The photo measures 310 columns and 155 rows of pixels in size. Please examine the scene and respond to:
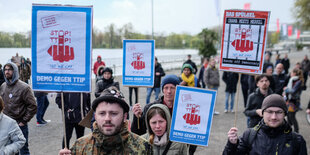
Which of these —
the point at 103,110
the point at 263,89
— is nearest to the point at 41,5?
the point at 103,110

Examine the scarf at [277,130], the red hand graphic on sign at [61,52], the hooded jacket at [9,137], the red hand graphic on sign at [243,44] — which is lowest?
the hooded jacket at [9,137]

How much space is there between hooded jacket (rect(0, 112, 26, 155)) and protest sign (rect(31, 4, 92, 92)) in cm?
106

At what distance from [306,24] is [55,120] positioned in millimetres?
31306

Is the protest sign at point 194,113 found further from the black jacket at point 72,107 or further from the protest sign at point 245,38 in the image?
the black jacket at point 72,107

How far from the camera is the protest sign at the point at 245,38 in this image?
3113 mm

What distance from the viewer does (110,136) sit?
6.03 ft

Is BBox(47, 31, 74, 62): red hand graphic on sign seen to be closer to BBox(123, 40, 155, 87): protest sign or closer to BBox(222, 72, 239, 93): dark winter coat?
BBox(123, 40, 155, 87): protest sign

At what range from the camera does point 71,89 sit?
256cm

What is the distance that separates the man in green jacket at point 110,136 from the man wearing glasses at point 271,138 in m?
1.20

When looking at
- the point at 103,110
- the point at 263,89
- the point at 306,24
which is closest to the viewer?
the point at 103,110

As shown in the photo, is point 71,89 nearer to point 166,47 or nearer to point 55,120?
point 55,120

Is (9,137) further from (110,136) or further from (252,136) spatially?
(252,136)

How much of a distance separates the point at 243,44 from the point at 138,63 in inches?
79.5

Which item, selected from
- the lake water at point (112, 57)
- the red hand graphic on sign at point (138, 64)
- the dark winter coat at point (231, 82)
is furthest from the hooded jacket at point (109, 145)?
the dark winter coat at point (231, 82)
